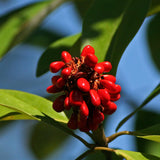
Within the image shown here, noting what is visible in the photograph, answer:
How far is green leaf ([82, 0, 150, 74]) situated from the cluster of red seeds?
261 mm

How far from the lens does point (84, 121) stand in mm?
1573

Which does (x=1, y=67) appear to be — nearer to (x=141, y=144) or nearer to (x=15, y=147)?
(x=15, y=147)

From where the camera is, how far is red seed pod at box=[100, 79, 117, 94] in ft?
5.19

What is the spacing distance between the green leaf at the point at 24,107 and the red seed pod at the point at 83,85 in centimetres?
27

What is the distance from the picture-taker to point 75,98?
1.51 meters

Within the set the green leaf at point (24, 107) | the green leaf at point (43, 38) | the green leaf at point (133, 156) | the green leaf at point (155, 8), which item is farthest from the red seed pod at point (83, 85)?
the green leaf at point (43, 38)

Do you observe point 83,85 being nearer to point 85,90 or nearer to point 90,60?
point 85,90

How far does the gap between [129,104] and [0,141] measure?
218 cm

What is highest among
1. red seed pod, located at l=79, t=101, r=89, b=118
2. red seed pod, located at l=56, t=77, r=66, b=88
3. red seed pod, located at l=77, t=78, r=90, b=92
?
red seed pod, located at l=56, t=77, r=66, b=88

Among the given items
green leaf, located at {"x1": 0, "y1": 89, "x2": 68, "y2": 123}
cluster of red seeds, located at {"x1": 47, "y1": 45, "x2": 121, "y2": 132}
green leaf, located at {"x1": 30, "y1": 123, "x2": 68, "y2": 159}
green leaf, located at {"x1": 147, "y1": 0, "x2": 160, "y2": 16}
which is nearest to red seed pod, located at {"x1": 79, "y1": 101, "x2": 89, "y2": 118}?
cluster of red seeds, located at {"x1": 47, "y1": 45, "x2": 121, "y2": 132}

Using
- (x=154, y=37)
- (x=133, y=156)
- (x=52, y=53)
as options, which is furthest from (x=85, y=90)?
(x=154, y=37)

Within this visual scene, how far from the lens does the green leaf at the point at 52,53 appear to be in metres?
2.26

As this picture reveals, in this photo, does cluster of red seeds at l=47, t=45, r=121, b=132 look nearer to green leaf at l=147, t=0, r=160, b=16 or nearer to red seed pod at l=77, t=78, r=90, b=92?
red seed pod at l=77, t=78, r=90, b=92

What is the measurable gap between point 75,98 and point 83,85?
7cm
